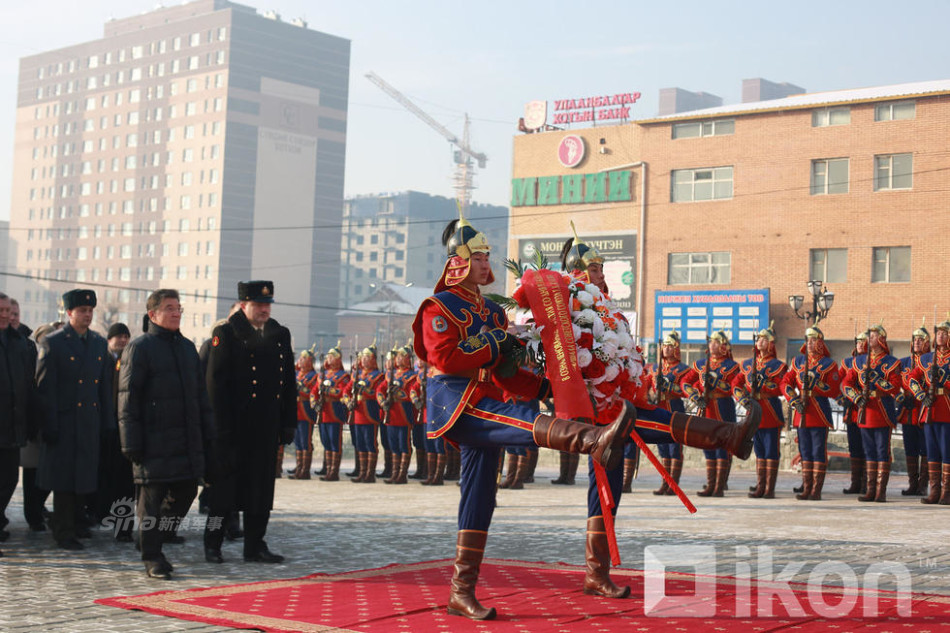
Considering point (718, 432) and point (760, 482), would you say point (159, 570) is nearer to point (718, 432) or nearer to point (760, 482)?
point (718, 432)

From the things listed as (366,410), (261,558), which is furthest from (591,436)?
(366,410)

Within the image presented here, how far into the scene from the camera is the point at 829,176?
4388cm

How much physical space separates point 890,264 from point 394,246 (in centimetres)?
11142

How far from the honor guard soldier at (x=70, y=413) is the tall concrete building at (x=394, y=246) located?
134 meters

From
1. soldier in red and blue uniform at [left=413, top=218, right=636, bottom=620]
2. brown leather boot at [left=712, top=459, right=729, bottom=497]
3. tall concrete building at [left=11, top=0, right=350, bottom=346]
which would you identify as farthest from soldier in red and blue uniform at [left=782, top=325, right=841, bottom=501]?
tall concrete building at [left=11, top=0, right=350, bottom=346]

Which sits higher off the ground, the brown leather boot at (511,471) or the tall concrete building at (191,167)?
the tall concrete building at (191,167)

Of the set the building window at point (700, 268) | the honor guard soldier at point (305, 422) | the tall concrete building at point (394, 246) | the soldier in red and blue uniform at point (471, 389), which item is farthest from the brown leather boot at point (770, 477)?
the tall concrete building at point (394, 246)

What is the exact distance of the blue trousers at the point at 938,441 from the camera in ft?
45.6

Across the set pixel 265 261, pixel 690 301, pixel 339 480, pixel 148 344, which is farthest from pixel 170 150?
pixel 148 344

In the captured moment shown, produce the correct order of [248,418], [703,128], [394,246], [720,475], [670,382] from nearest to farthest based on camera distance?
1. [248,418]
2. [720,475]
3. [670,382]
4. [703,128]
5. [394,246]

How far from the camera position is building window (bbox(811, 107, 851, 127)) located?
4331 cm

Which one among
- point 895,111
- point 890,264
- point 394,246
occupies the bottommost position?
point 890,264

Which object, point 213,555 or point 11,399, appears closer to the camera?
point 213,555

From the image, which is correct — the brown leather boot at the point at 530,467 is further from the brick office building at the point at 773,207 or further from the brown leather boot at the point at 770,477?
the brick office building at the point at 773,207
